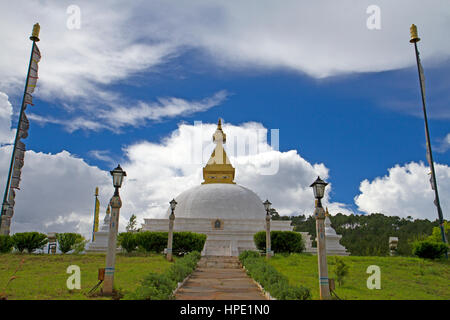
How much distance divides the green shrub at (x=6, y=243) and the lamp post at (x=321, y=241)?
A: 64.1 ft

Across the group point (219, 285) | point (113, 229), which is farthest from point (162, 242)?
point (113, 229)

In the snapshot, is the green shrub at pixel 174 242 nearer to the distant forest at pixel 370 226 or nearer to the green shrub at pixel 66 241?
the green shrub at pixel 66 241

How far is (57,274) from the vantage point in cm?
1366

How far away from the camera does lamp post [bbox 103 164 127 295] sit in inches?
380

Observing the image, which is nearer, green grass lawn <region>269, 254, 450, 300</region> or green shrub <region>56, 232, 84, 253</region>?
green grass lawn <region>269, 254, 450, 300</region>

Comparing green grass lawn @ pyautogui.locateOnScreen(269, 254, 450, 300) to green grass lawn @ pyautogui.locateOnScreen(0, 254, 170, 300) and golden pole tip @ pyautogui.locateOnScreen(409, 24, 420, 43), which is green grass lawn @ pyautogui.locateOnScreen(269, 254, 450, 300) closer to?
green grass lawn @ pyautogui.locateOnScreen(0, 254, 170, 300)

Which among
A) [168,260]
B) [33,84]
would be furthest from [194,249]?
[33,84]

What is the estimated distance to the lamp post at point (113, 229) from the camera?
964 centimetres

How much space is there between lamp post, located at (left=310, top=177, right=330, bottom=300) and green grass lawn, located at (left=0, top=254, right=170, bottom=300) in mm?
5465

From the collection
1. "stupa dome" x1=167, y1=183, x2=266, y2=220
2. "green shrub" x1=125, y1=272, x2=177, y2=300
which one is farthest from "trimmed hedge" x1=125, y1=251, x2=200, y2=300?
"stupa dome" x1=167, y1=183, x2=266, y2=220
